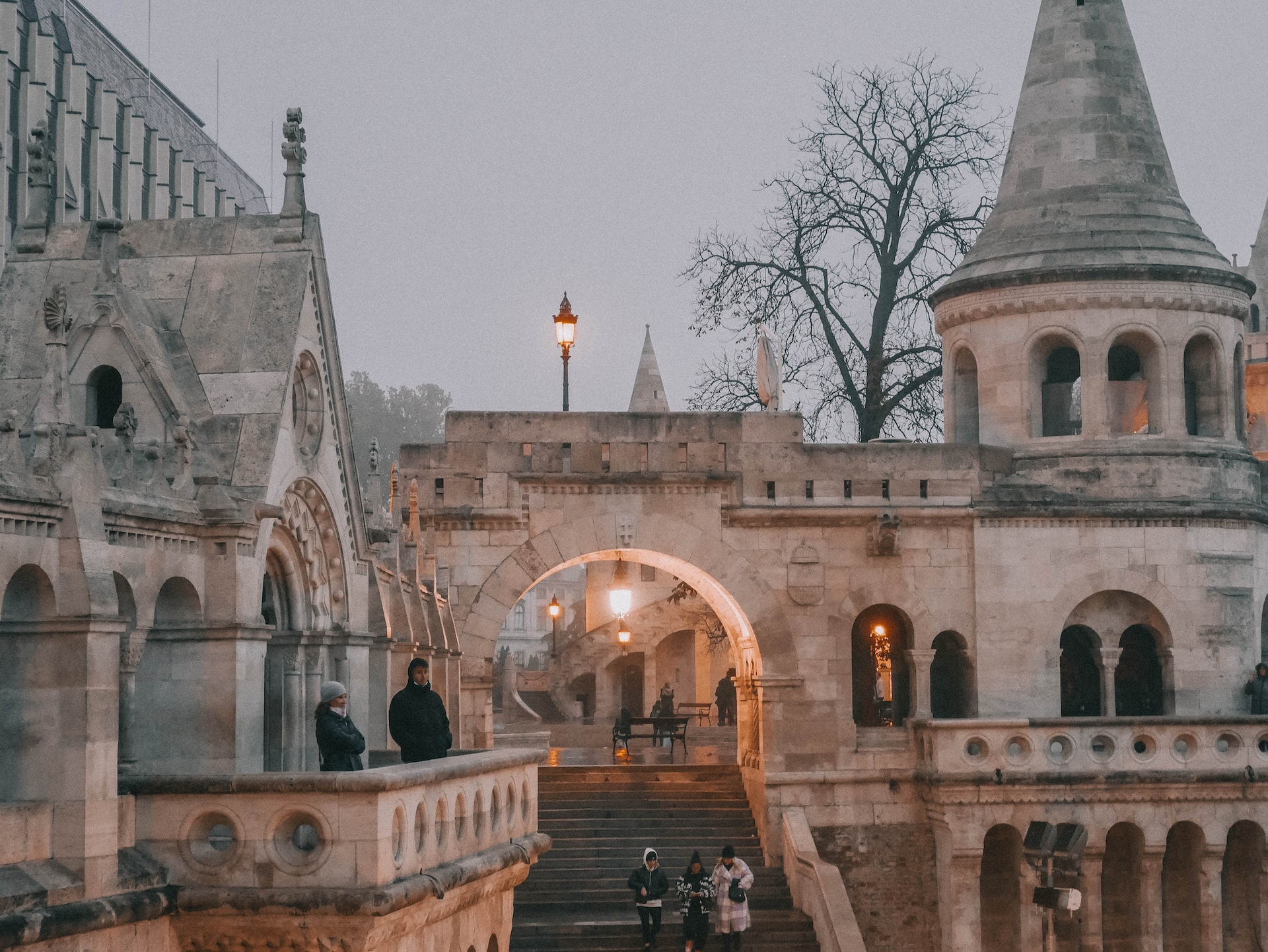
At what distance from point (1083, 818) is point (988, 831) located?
1272mm

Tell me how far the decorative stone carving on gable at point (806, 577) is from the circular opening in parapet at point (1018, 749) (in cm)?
316

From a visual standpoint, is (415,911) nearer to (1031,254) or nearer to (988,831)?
(988,831)

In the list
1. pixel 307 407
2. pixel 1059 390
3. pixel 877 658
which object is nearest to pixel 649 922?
pixel 877 658

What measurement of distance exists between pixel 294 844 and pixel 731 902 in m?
11.3

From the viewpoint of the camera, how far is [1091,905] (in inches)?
1031

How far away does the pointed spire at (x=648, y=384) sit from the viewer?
5288 cm

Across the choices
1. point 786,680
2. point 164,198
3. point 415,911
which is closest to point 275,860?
point 415,911

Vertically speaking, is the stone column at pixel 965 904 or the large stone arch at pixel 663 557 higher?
the large stone arch at pixel 663 557

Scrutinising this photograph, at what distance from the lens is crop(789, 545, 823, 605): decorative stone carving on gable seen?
2709cm

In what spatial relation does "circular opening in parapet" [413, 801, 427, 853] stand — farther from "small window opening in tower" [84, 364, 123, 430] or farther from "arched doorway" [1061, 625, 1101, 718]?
"arched doorway" [1061, 625, 1101, 718]

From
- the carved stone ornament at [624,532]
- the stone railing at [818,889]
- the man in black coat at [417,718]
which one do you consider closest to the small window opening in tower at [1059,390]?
the carved stone ornament at [624,532]

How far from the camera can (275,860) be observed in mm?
12031

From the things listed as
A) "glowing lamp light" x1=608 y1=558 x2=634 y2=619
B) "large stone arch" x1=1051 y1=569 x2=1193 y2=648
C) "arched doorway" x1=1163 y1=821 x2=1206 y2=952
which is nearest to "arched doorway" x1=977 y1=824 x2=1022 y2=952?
"arched doorway" x1=1163 y1=821 x2=1206 y2=952

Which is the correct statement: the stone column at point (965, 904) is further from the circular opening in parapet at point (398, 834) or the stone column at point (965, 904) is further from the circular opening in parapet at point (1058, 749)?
the circular opening in parapet at point (398, 834)
